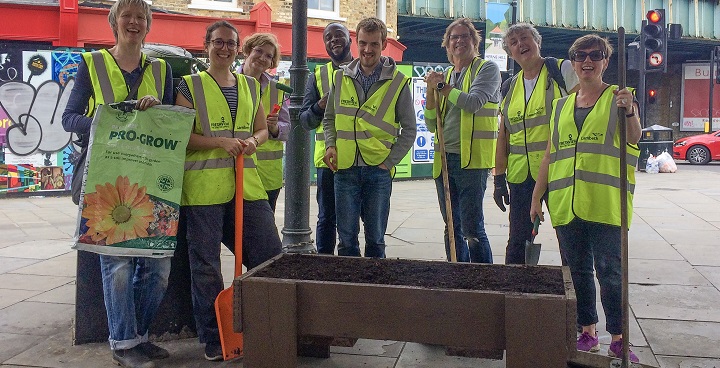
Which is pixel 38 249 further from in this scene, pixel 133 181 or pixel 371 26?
pixel 371 26

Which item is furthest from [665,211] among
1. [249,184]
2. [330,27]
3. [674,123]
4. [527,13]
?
[674,123]

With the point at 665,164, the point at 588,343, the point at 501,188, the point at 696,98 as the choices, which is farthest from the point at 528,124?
the point at 696,98

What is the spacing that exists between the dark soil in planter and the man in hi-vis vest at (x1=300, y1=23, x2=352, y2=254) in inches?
47.4

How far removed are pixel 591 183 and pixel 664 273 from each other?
290cm

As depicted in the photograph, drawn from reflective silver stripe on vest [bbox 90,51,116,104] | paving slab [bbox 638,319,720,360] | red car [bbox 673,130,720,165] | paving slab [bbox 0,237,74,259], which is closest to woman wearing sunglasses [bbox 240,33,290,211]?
reflective silver stripe on vest [bbox 90,51,116,104]

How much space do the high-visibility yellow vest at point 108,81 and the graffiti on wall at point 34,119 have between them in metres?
9.24

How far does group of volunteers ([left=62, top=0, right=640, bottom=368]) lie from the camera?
3.82 m

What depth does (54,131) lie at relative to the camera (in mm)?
12398

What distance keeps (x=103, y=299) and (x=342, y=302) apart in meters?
1.87

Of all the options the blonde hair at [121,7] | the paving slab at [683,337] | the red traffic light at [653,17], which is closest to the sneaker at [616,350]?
the paving slab at [683,337]

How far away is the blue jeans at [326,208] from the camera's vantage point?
507 centimetres

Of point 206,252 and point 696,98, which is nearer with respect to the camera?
point 206,252

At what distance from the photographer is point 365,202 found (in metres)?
4.67

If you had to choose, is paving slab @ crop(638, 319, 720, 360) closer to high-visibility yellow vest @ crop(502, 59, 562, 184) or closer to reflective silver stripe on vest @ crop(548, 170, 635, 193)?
reflective silver stripe on vest @ crop(548, 170, 635, 193)
